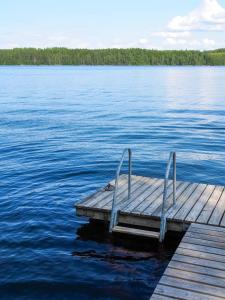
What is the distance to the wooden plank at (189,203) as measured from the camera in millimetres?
9844

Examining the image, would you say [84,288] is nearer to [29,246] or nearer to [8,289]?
[8,289]

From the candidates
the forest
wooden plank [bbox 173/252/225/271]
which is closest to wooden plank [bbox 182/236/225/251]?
wooden plank [bbox 173/252/225/271]

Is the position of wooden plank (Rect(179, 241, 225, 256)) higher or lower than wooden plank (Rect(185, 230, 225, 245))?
lower

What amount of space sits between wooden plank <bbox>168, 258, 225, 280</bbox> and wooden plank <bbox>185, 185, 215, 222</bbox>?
2.01m

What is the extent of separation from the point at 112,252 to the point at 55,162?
30.1ft

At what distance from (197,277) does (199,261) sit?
61 centimetres


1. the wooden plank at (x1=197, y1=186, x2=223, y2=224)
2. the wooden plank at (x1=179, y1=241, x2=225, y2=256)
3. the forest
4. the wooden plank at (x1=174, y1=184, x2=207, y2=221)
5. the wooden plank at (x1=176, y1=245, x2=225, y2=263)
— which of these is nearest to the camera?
the wooden plank at (x1=176, y1=245, x2=225, y2=263)

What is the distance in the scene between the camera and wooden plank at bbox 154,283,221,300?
22.0 feet

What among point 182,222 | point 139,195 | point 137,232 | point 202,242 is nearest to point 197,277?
point 202,242

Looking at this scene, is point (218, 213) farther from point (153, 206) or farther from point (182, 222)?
point (153, 206)

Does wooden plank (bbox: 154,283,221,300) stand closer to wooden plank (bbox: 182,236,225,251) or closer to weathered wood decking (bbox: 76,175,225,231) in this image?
wooden plank (bbox: 182,236,225,251)

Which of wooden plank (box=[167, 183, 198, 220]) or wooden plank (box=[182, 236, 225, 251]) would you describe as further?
wooden plank (box=[167, 183, 198, 220])

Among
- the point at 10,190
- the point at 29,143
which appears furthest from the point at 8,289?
the point at 29,143

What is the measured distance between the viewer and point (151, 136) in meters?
24.9
